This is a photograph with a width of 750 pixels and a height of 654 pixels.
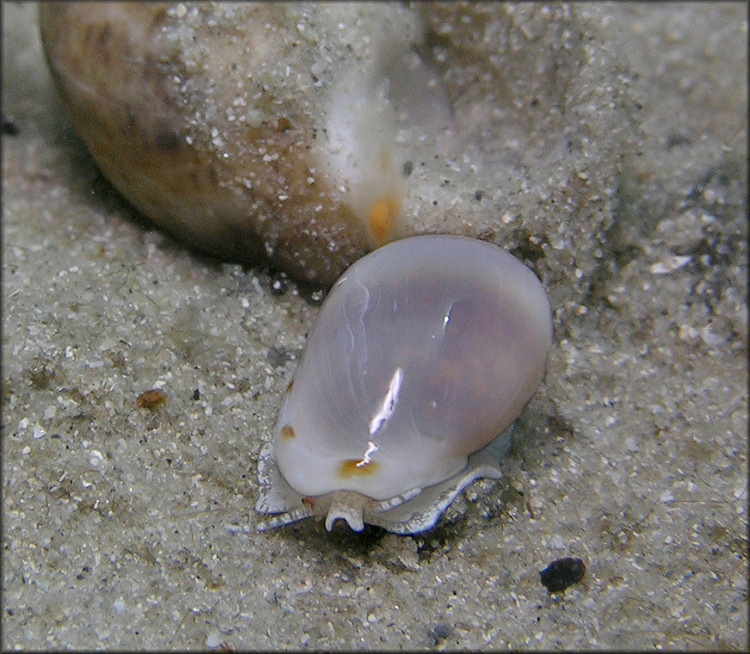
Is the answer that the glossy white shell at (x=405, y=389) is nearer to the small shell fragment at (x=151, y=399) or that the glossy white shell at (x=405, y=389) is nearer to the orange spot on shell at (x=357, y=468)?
the orange spot on shell at (x=357, y=468)

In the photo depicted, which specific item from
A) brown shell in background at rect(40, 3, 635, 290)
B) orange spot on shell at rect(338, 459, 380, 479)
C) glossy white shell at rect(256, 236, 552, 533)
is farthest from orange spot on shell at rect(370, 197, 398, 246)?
orange spot on shell at rect(338, 459, 380, 479)

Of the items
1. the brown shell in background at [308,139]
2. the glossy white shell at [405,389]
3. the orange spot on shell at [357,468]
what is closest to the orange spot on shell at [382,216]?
the brown shell in background at [308,139]

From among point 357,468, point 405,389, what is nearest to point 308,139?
point 405,389

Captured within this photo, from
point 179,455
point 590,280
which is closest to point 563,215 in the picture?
point 590,280

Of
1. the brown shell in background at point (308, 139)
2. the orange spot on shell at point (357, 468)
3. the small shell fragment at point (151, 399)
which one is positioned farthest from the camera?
the brown shell in background at point (308, 139)

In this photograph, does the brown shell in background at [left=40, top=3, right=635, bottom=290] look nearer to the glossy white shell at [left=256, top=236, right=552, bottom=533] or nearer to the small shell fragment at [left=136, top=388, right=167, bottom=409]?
the glossy white shell at [left=256, top=236, right=552, bottom=533]

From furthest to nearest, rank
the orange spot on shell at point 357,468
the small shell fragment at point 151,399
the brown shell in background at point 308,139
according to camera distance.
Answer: the brown shell in background at point 308,139 < the small shell fragment at point 151,399 < the orange spot on shell at point 357,468

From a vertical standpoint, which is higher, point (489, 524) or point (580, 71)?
point (580, 71)

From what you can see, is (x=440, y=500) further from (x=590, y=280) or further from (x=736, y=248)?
(x=736, y=248)
